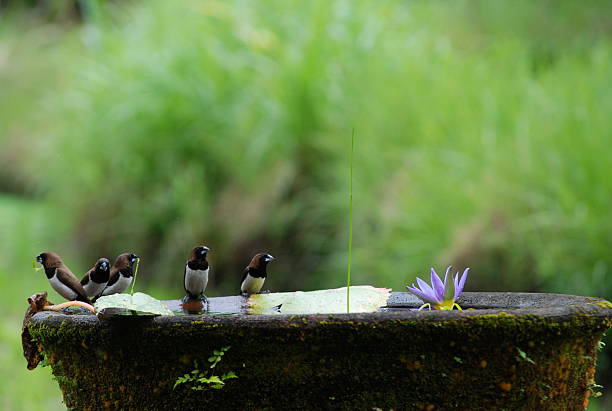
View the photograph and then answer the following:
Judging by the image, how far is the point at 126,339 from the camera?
2.43ft

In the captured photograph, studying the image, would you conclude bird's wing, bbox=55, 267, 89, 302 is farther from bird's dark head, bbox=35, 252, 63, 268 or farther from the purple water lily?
the purple water lily

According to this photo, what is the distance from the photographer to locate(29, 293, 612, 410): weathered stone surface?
69 centimetres

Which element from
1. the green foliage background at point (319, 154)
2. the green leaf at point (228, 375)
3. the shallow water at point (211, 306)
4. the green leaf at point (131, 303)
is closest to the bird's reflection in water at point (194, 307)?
the shallow water at point (211, 306)

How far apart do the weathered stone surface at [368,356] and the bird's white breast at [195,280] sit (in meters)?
0.18

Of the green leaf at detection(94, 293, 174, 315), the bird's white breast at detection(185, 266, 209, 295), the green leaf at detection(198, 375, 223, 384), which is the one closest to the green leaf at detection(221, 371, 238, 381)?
the green leaf at detection(198, 375, 223, 384)

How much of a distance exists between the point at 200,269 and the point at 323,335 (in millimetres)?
255

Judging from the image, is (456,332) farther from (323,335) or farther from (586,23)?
(586,23)

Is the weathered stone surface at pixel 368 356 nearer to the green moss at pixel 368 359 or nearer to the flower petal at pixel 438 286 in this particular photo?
the green moss at pixel 368 359

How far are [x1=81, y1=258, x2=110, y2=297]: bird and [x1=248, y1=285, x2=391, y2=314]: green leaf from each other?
0.17 metres

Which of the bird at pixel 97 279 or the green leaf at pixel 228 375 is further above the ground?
the bird at pixel 97 279

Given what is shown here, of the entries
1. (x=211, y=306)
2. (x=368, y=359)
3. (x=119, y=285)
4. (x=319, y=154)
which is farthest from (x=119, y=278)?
(x=319, y=154)

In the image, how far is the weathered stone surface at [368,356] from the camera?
69 centimetres

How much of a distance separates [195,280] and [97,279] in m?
0.11

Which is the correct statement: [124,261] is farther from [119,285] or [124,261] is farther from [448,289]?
[448,289]
